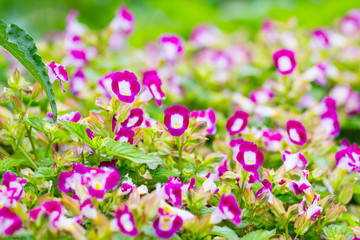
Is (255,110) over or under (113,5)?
under

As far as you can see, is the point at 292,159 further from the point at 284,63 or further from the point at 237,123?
the point at 284,63

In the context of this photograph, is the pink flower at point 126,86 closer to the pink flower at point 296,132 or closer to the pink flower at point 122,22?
the pink flower at point 296,132

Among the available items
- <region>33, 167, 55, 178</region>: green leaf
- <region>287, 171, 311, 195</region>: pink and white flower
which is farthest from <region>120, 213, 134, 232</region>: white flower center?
<region>287, 171, 311, 195</region>: pink and white flower

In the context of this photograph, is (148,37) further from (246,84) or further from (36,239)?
(36,239)

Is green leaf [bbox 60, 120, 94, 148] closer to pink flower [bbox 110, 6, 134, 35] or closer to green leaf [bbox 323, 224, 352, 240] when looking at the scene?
green leaf [bbox 323, 224, 352, 240]

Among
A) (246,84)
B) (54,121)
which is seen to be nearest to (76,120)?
(54,121)

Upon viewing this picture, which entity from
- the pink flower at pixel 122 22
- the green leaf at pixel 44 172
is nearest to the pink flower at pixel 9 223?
the green leaf at pixel 44 172
